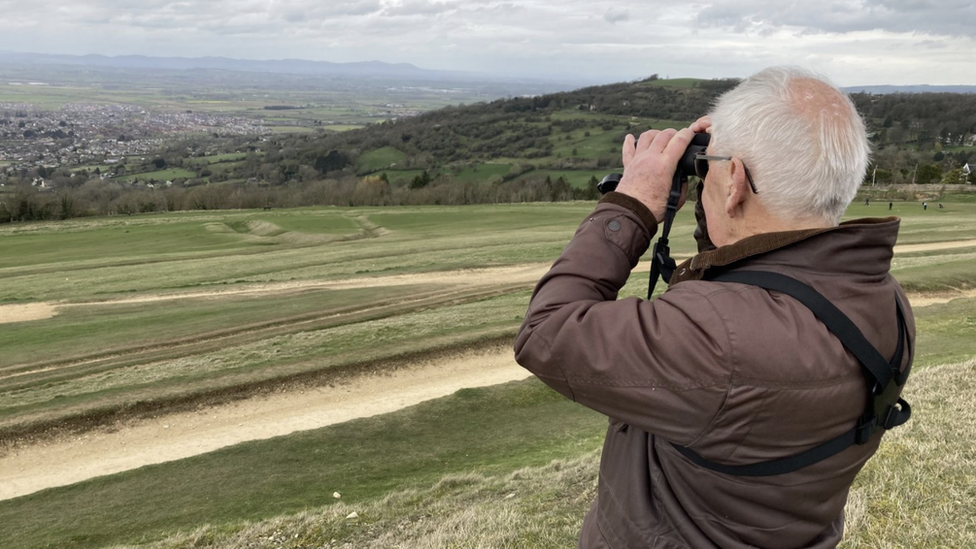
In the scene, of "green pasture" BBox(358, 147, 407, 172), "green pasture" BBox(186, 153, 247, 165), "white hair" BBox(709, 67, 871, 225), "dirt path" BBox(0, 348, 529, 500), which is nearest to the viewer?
"white hair" BBox(709, 67, 871, 225)

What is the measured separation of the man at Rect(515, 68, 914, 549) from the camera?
1.88m

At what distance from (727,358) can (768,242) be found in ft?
1.40

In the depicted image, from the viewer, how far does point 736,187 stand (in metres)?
2.09

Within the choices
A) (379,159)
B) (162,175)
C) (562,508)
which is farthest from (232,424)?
(162,175)

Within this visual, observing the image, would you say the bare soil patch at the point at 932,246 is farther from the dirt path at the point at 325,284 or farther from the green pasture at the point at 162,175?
the green pasture at the point at 162,175

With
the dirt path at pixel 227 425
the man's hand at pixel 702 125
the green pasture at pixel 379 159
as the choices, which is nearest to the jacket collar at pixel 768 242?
the man's hand at pixel 702 125

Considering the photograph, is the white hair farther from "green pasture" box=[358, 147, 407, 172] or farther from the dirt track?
"green pasture" box=[358, 147, 407, 172]

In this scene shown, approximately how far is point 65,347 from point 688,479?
17707 mm

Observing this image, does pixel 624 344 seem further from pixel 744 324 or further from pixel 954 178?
pixel 954 178

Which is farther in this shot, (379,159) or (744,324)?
(379,159)

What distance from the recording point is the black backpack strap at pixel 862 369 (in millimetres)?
1895

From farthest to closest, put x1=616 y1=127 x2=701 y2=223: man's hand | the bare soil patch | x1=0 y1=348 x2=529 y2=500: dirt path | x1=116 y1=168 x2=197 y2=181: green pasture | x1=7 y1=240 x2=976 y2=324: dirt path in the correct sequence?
x1=116 y1=168 x2=197 y2=181: green pasture → the bare soil patch → x1=7 y1=240 x2=976 y2=324: dirt path → x1=0 y1=348 x2=529 y2=500: dirt path → x1=616 y1=127 x2=701 y2=223: man's hand

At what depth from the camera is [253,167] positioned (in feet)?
360

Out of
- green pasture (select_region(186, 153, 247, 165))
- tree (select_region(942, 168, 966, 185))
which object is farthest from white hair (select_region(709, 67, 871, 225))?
green pasture (select_region(186, 153, 247, 165))
